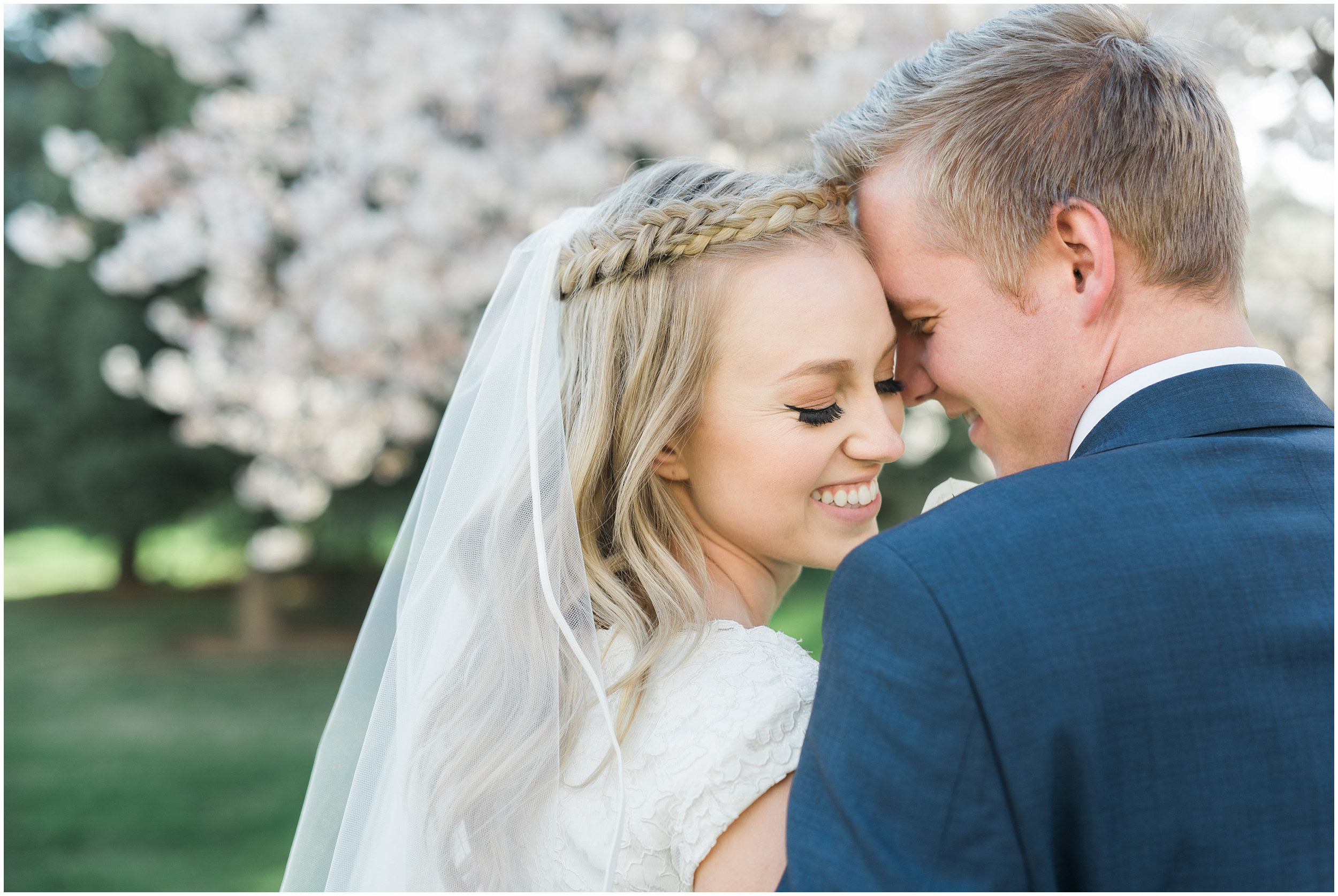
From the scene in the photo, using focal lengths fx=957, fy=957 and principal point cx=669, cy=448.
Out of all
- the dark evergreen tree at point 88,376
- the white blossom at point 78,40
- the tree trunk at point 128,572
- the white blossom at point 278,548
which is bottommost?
the tree trunk at point 128,572

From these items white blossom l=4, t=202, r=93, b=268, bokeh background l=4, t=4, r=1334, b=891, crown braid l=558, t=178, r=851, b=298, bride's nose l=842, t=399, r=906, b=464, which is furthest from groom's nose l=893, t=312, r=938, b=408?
white blossom l=4, t=202, r=93, b=268

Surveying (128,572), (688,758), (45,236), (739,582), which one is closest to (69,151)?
(45,236)

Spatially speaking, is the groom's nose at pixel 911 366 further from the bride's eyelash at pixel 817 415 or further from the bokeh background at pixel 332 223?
the bokeh background at pixel 332 223


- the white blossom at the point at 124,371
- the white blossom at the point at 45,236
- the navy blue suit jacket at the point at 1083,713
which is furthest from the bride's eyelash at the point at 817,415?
the white blossom at the point at 45,236

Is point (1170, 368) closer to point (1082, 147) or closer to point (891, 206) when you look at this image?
point (1082, 147)

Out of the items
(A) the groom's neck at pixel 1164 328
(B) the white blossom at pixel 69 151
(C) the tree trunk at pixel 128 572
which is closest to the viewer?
(A) the groom's neck at pixel 1164 328

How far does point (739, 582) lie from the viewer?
1987 mm

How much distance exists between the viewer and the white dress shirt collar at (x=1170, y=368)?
1510 mm

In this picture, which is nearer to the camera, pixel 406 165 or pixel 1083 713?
pixel 1083 713

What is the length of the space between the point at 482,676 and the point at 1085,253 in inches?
52.7

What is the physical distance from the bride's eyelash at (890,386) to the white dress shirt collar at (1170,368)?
454 mm

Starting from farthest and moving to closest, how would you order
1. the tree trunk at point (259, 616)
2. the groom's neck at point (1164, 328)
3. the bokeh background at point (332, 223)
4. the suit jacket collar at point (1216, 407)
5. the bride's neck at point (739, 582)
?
the tree trunk at point (259, 616) → the bokeh background at point (332, 223) → the bride's neck at point (739, 582) → the groom's neck at point (1164, 328) → the suit jacket collar at point (1216, 407)

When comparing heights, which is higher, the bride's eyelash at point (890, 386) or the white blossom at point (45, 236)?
the white blossom at point (45, 236)

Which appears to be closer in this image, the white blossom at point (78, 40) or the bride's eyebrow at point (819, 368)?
the bride's eyebrow at point (819, 368)
